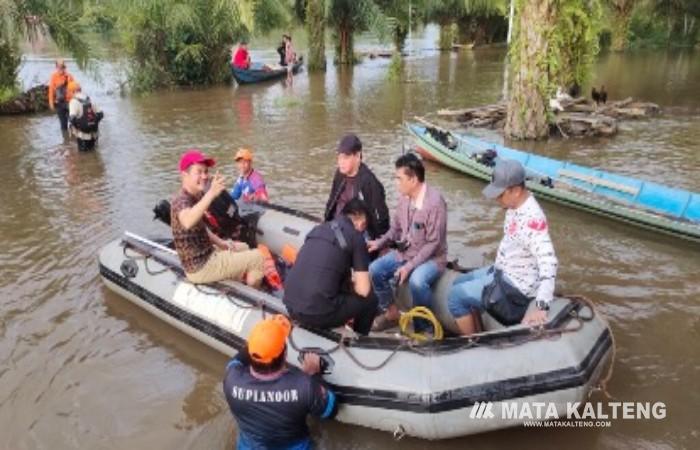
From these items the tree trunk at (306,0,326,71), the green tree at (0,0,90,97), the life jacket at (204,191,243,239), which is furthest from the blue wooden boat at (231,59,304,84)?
the life jacket at (204,191,243,239)

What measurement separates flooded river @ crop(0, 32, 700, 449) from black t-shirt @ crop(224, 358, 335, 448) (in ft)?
2.69

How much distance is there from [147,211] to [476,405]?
731 centimetres

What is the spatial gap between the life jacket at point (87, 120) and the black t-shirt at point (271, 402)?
10.9 metres

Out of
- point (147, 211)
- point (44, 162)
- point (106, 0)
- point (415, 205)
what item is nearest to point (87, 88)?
point (106, 0)

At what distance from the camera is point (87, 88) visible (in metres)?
22.5

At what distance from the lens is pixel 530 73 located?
13.1m

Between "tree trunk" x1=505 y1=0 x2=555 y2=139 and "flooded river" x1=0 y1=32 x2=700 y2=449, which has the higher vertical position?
Answer: "tree trunk" x1=505 y1=0 x2=555 y2=139

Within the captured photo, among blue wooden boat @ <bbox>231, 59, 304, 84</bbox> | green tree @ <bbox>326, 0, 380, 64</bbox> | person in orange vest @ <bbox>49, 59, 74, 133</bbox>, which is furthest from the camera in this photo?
green tree @ <bbox>326, 0, 380, 64</bbox>

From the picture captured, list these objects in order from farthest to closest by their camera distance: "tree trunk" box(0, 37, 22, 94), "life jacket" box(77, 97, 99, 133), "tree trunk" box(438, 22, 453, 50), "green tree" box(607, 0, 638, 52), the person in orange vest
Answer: "tree trunk" box(438, 22, 453, 50)
"green tree" box(607, 0, 638, 52)
"tree trunk" box(0, 37, 22, 94)
the person in orange vest
"life jacket" box(77, 97, 99, 133)

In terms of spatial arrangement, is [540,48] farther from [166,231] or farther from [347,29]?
Answer: [347,29]

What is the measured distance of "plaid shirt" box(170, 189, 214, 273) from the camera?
18.7 feet

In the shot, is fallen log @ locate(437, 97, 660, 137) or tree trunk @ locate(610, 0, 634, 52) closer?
fallen log @ locate(437, 97, 660, 137)

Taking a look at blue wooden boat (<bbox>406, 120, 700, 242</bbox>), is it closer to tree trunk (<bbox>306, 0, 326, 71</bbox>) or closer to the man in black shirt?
the man in black shirt

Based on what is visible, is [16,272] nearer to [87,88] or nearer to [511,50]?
[511,50]
